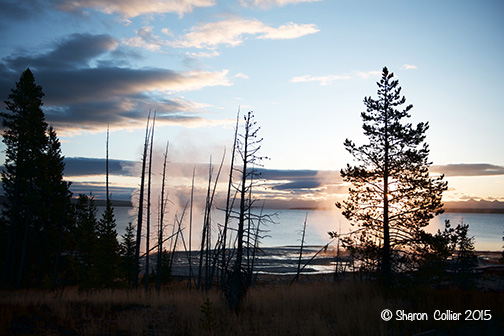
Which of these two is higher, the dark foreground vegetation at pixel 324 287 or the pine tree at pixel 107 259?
the dark foreground vegetation at pixel 324 287

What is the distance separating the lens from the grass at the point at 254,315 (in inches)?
352

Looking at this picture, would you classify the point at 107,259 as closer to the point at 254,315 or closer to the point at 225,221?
the point at 225,221

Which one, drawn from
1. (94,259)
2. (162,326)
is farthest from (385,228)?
(94,259)

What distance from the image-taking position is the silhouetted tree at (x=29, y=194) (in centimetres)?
2630

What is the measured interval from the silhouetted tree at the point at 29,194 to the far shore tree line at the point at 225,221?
75 millimetres

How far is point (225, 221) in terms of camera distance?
67.6 feet

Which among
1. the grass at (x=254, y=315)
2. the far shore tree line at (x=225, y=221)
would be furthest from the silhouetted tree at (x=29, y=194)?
the grass at (x=254, y=315)

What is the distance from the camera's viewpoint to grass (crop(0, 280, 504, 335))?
8.94 meters

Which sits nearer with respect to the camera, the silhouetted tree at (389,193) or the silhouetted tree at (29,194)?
the silhouetted tree at (389,193)

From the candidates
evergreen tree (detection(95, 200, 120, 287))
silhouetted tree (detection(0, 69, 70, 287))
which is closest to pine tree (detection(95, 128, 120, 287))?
evergreen tree (detection(95, 200, 120, 287))

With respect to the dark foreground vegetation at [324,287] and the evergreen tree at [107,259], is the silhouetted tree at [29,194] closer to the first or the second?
the dark foreground vegetation at [324,287]

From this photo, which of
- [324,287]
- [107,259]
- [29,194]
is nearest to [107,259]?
[107,259]

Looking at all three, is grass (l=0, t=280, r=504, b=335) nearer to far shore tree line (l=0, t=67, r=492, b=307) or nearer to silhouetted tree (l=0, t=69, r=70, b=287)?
far shore tree line (l=0, t=67, r=492, b=307)

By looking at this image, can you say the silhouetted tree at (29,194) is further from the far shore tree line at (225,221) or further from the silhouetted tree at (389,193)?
the silhouetted tree at (389,193)
